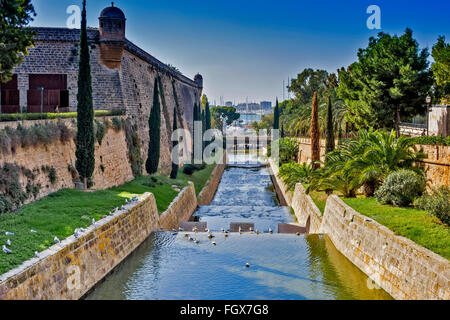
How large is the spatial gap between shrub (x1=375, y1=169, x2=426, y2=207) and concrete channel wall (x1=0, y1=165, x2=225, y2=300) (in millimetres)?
7978

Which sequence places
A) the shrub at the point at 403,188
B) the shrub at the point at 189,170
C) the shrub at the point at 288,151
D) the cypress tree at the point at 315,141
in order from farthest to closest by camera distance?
the shrub at the point at 288,151 → the shrub at the point at 189,170 → the cypress tree at the point at 315,141 → the shrub at the point at 403,188

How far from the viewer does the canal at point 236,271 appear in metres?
10.9

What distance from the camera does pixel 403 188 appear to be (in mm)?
14875

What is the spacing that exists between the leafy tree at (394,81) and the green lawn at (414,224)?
36.4 feet

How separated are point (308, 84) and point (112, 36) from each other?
51.6 m

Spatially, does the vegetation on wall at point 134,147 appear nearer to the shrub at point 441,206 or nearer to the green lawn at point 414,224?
the green lawn at point 414,224

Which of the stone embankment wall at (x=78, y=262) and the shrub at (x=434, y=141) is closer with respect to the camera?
the stone embankment wall at (x=78, y=262)

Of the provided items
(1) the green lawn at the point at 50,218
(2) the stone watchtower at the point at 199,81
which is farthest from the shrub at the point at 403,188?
(2) the stone watchtower at the point at 199,81

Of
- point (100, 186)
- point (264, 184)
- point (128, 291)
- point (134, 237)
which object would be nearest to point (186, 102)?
point (264, 184)

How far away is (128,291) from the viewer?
11.0m

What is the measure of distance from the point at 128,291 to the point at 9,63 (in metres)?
12.5

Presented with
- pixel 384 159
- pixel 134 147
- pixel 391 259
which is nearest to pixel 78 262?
pixel 391 259
